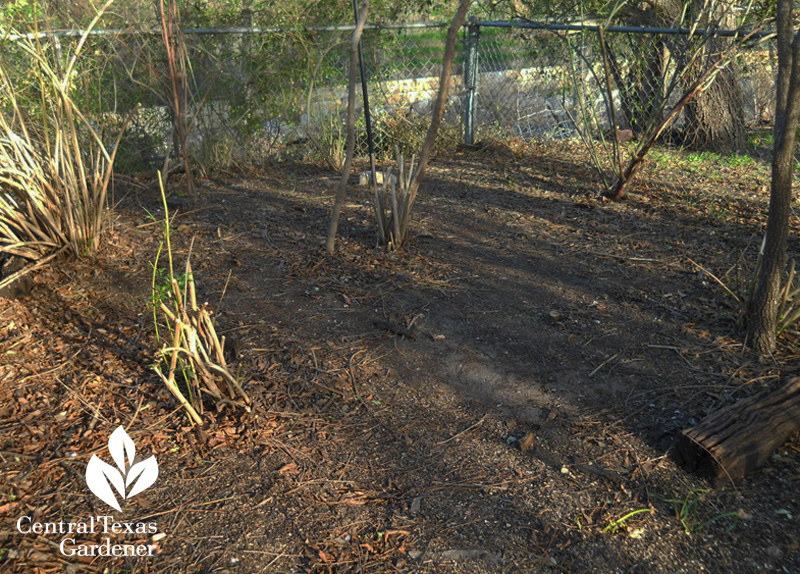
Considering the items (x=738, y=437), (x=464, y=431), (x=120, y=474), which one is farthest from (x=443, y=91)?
(x=120, y=474)

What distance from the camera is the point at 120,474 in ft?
7.25

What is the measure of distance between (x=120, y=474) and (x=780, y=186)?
9.75ft

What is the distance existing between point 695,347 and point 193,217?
3323 millimetres

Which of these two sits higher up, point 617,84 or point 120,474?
point 617,84

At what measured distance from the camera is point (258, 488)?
219 centimetres

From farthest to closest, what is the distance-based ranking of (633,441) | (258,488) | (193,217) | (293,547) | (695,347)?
1. (193,217)
2. (695,347)
3. (633,441)
4. (258,488)
5. (293,547)

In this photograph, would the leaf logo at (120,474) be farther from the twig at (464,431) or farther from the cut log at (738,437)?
the cut log at (738,437)

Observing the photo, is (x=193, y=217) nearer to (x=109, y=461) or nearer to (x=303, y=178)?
(x=303, y=178)

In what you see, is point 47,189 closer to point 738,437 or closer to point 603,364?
point 603,364

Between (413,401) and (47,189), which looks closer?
(413,401)

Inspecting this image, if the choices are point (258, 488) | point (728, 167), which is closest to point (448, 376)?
point (258, 488)

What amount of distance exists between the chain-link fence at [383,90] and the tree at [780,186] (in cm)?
201

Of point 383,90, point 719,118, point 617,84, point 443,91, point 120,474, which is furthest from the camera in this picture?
point 383,90

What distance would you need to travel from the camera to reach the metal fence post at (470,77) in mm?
6500
